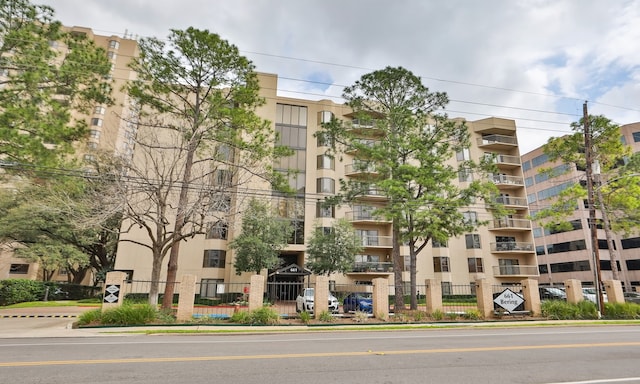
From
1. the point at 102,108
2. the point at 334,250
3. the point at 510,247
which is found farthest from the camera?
the point at 102,108

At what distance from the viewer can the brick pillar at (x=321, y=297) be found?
16.3 metres

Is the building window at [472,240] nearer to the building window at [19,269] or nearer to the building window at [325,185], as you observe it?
the building window at [325,185]

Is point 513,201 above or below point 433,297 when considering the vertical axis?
above

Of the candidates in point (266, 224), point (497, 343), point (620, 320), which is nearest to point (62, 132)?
point (266, 224)

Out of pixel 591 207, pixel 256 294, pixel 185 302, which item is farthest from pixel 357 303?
pixel 591 207

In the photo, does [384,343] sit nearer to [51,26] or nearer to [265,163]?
[265,163]

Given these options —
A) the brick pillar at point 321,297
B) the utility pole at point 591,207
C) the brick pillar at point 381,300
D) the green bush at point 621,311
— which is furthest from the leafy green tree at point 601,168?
the brick pillar at point 321,297

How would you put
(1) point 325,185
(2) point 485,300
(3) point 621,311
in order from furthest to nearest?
(1) point 325,185 → (3) point 621,311 → (2) point 485,300

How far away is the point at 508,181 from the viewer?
37938mm

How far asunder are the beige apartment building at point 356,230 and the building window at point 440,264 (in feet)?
0.33

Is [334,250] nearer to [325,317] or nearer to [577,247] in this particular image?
[325,317]

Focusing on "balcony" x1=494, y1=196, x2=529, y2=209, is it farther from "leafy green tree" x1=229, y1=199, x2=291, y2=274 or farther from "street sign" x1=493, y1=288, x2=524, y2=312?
"leafy green tree" x1=229, y1=199, x2=291, y2=274

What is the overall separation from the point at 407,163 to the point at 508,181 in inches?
946

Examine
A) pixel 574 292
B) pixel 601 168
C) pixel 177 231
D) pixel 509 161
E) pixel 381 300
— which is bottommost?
pixel 381 300
